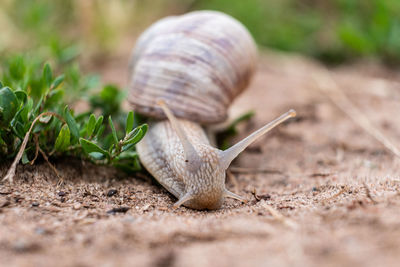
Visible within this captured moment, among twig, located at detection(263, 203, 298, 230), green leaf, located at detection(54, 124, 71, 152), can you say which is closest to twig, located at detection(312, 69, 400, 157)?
twig, located at detection(263, 203, 298, 230)

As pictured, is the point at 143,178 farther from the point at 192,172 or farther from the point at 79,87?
the point at 79,87

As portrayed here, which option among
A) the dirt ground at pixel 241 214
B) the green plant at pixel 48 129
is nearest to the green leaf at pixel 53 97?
the green plant at pixel 48 129

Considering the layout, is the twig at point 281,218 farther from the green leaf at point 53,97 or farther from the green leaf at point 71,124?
the green leaf at point 53,97

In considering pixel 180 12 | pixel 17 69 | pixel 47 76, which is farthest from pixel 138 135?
pixel 180 12

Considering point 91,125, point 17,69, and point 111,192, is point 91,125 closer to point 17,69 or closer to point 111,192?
point 111,192

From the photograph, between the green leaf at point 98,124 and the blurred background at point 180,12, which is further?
the blurred background at point 180,12

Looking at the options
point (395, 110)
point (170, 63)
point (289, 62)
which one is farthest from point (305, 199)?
point (289, 62)
